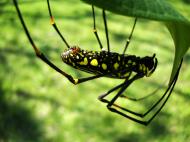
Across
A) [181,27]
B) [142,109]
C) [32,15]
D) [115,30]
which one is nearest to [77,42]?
[115,30]

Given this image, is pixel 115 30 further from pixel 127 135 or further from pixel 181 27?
pixel 181 27

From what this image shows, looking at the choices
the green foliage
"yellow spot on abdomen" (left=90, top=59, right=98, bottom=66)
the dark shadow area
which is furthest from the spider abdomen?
the dark shadow area

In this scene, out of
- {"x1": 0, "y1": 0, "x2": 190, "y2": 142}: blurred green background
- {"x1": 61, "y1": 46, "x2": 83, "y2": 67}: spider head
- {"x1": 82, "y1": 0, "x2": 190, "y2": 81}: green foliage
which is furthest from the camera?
{"x1": 0, "y1": 0, "x2": 190, "y2": 142}: blurred green background

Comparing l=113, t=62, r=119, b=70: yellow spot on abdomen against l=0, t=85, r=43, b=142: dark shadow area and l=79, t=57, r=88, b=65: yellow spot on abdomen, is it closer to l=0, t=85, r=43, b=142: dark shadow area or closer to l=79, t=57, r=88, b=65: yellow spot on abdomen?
l=79, t=57, r=88, b=65: yellow spot on abdomen

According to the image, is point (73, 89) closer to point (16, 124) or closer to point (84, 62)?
point (16, 124)

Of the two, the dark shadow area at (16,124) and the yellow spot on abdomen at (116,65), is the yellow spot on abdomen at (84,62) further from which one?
the dark shadow area at (16,124)

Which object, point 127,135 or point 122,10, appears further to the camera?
point 127,135

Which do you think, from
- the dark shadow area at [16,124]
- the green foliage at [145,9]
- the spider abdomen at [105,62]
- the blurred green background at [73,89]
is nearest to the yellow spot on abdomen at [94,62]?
the spider abdomen at [105,62]

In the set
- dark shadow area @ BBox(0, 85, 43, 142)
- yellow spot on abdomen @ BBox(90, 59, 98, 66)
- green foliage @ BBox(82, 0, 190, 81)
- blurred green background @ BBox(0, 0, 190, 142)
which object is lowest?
dark shadow area @ BBox(0, 85, 43, 142)
